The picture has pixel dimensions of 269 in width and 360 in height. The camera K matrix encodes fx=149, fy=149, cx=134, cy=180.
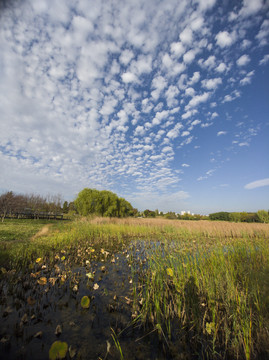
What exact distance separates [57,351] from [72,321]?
696 millimetres

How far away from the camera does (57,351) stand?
153 cm

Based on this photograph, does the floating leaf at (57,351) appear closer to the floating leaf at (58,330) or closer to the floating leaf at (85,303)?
the floating leaf at (58,330)

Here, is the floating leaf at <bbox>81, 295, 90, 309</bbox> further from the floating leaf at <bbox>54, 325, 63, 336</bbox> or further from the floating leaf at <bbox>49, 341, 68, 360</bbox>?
the floating leaf at <bbox>49, 341, 68, 360</bbox>

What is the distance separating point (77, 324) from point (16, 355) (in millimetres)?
707

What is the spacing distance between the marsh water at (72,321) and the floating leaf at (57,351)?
11cm

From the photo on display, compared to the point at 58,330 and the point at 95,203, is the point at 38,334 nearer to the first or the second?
the point at 58,330

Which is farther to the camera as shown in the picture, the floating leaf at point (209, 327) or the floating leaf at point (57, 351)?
the floating leaf at point (209, 327)

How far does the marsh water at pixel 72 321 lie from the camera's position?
172 centimetres

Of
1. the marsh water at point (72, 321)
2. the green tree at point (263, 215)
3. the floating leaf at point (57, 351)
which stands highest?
the green tree at point (263, 215)

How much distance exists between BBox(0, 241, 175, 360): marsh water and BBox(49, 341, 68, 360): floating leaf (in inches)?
4.4

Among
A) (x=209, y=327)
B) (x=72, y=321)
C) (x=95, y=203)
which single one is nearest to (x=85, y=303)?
(x=72, y=321)

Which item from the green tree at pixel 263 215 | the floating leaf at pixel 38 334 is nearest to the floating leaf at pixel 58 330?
the floating leaf at pixel 38 334

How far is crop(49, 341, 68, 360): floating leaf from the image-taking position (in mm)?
1510

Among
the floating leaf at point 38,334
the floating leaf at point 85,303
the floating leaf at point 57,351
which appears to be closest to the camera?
the floating leaf at point 57,351
